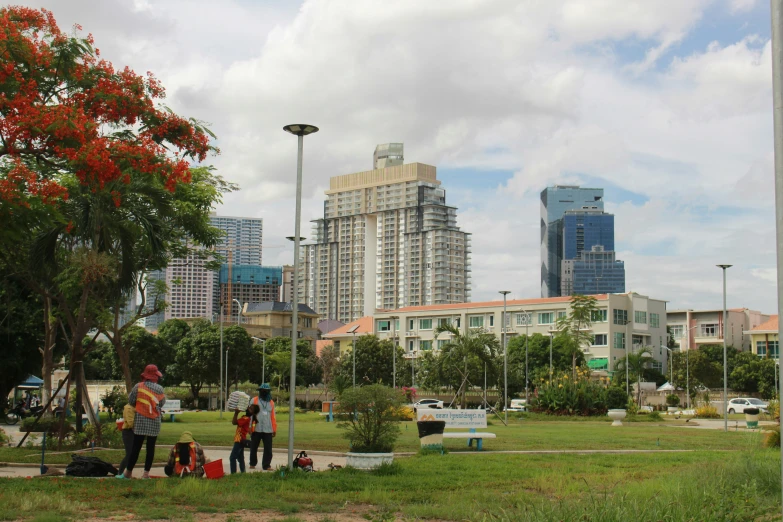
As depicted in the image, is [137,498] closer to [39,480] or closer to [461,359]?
[39,480]

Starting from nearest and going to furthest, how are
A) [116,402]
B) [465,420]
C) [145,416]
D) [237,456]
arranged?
[145,416], [237,456], [465,420], [116,402]

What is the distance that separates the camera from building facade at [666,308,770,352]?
110562 millimetres

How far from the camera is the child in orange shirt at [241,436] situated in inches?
623

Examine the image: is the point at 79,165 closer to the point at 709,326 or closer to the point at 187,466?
the point at 187,466

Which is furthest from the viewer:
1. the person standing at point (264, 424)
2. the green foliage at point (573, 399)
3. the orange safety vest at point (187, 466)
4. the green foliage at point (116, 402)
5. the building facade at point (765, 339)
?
the building facade at point (765, 339)

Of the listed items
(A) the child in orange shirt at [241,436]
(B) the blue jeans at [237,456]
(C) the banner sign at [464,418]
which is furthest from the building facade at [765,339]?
(B) the blue jeans at [237,456]

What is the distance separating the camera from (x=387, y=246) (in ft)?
618

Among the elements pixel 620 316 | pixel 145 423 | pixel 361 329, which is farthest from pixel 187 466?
pixel 361 329

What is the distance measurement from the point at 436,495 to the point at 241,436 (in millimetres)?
4732

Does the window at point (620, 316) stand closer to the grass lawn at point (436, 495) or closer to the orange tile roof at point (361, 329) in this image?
the orange tile roof at point (361, 329)

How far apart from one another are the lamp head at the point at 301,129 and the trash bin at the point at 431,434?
7.61 m

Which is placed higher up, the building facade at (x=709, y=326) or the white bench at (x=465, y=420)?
the building facade at (x=709, y=326)

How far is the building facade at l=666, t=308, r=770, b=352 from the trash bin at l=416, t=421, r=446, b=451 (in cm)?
9633

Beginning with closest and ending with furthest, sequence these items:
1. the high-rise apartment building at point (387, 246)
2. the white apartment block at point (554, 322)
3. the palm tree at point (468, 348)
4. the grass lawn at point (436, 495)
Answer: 1. the grass lawn at point (436, 495)
2. the palm tree at point (468, 348)
3. the white apartment block at point (554, 322)
4. the high-rise apartment building at point (387, 246)
